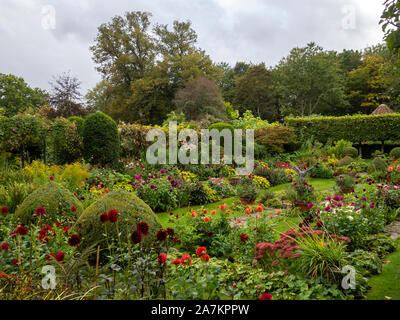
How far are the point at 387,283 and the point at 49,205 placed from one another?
409cm

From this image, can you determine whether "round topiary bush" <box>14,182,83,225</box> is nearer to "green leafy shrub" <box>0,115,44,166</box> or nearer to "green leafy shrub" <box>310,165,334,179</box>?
"green leafy shrub" <box>0,115,44,166</box>

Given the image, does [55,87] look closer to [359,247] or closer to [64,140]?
[64,140]

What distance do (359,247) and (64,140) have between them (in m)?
8.43

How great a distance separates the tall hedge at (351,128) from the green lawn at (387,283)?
41.6ft

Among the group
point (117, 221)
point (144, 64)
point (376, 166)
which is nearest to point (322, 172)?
point (376, 166)

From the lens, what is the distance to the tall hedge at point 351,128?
14.2m

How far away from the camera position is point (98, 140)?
8.42 m

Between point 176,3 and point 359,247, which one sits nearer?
point 359,247

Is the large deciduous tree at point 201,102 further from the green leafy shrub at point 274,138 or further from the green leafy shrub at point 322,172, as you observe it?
the green leafy shrub at point 322,172

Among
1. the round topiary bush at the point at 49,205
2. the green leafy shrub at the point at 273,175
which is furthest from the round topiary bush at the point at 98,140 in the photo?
the green leafy shrub at the point at 273,175

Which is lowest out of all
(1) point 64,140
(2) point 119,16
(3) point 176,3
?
(1) point 64,140

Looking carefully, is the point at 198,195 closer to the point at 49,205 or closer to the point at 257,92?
the point at 49,205
